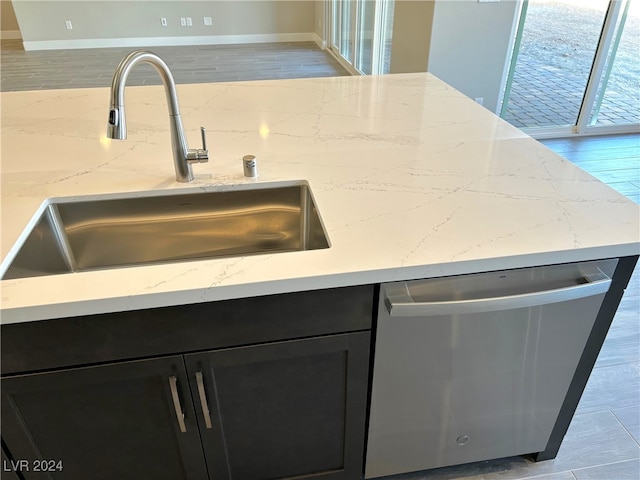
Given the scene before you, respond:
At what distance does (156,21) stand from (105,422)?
754 centimetres

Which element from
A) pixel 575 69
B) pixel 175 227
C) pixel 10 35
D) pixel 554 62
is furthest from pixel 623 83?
pixel 10 35

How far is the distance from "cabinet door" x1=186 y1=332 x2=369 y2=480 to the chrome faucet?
53cm

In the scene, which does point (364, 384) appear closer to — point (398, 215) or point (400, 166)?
point (398, 215)

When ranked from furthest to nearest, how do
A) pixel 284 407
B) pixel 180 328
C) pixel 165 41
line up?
1. pixel 165 41
2. pixel 284 407
3. pixel 180 328

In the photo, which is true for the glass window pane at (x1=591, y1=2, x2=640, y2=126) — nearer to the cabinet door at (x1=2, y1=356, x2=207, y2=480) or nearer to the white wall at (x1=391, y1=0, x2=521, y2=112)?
the white wall at (x1=391, y1=0, x2=521, y2=112)

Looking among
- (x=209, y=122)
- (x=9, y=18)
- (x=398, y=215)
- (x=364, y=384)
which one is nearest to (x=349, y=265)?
(x=398, y=215)

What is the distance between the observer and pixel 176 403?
1.15 metres

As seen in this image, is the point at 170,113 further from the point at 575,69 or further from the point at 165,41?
the point at 165,41

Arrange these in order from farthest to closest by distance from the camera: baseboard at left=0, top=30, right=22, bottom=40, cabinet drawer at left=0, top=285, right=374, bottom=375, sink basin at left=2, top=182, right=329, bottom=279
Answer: baseboard at left=0, top=30, right=22, bottom=40 < sink basin at left=2, top=182, right=329, bottom=279 < cabinet drawer at left=0, top=285, right=374, bottom=375

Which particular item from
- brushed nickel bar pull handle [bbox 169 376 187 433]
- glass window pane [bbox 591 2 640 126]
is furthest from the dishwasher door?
glass window pane [bbox 591 2 640 126]

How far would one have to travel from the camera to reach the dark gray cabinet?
1054mm

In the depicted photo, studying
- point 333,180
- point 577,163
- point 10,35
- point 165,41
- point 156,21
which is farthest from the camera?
point 10,35

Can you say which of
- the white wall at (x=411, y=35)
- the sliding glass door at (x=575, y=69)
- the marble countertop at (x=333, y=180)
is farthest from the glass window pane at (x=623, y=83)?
the marble countertop at (x=333, y=180)

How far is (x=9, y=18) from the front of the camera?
7.66 meters
